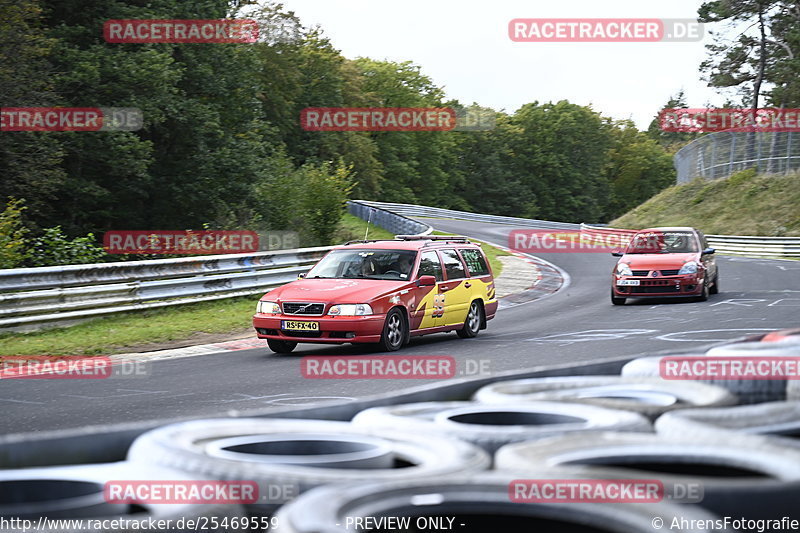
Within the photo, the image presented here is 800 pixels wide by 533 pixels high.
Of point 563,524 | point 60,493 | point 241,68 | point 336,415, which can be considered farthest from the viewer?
point 241,68

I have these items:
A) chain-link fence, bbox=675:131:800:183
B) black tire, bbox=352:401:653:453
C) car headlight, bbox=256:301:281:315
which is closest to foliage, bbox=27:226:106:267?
car headlight, bbox=256:301:281:315

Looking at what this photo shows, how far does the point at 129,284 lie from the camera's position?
54.4 ft

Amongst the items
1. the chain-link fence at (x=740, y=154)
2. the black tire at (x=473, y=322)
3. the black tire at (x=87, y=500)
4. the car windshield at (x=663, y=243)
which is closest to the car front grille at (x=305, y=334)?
the black tire at (x=473, y=322)

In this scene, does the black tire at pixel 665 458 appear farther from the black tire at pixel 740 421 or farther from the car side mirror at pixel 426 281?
the car side mirror at pixel 426 281

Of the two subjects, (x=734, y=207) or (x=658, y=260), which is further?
(x=734, y=207)

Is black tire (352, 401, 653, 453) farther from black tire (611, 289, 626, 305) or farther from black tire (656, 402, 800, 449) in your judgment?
black tire (611, 289, 626, 305)

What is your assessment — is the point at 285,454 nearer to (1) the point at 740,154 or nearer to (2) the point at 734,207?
(2) the point at 734,207

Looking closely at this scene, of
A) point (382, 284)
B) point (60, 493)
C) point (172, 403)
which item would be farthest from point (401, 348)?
point (60, 493)

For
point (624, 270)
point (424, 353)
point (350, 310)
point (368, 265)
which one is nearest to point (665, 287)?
point (624, 270)

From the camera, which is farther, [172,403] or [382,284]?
[382,284]

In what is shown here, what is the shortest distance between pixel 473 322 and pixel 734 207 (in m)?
44.3

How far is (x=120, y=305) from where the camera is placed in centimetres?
1642

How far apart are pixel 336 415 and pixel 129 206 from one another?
120 feet

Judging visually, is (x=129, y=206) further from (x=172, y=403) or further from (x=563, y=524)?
(x=563, y=524)
